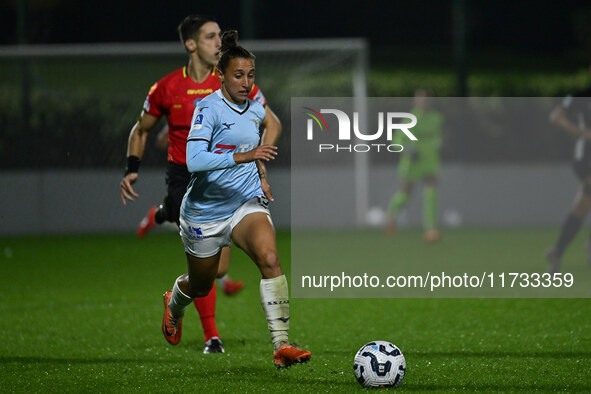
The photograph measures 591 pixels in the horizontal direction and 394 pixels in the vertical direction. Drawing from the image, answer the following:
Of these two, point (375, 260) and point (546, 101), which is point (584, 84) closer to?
point (546, 101)

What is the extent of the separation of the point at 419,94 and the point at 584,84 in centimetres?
974

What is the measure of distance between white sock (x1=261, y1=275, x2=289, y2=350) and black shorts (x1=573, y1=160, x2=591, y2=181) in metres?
5.41

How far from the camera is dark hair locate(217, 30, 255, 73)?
5.33 meters

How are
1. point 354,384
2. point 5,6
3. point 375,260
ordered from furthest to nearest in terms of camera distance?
point 5,6, point 375,260, point 354,384

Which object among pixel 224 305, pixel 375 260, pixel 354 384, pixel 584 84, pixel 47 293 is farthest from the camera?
pixel 584 84

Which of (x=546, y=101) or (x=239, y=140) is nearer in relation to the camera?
(x=239, y=140)

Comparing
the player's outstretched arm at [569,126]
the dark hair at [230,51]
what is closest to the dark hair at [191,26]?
the dark hair at [230,51]

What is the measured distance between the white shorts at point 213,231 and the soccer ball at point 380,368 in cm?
98

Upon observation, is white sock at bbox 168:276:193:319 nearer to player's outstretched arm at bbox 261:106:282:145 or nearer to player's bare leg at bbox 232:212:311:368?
player's bare leg at bbox 232:212:311:368

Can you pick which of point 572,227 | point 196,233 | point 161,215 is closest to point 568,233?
point 572,227

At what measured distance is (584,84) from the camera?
893 inches

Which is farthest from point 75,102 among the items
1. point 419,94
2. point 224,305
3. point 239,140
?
point 239,140

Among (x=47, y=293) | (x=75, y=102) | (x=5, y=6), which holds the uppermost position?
(x=5, y=6)

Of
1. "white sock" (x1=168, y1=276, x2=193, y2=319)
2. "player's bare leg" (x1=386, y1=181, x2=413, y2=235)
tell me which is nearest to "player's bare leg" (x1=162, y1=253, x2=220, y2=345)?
"white sock" (x1=168, y1=276, x2=193, y2=319)
